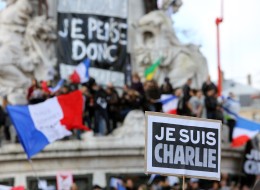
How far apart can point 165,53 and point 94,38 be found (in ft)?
6.22

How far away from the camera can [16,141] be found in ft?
98.2

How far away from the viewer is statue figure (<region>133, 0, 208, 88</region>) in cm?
3291

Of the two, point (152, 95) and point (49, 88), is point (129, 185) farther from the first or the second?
point (49, 88)

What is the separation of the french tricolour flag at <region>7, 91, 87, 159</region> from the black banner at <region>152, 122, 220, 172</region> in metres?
12.2

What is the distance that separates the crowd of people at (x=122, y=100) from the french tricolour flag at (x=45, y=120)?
1205mm

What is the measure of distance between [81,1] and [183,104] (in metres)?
5.02

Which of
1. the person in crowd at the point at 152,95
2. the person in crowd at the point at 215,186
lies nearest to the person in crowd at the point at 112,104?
the person in crowd at the point at 152,95

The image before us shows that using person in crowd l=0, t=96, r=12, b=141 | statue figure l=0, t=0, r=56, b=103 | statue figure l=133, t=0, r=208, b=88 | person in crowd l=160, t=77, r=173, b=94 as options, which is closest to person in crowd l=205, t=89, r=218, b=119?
person in crowd l=160, t=77, r=173, b=94

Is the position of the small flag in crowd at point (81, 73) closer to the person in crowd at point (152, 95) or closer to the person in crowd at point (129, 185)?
the person in crowd at point (152, 95)

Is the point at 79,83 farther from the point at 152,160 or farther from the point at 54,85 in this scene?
the point at 152,160

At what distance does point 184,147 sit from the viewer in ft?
46.0

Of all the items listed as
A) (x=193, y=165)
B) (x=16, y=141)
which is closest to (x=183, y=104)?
(x=16, y=141)

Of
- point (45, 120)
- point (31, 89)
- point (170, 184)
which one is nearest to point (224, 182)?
point (170, 184)

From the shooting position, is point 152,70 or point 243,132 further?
Answer: point 152,70
